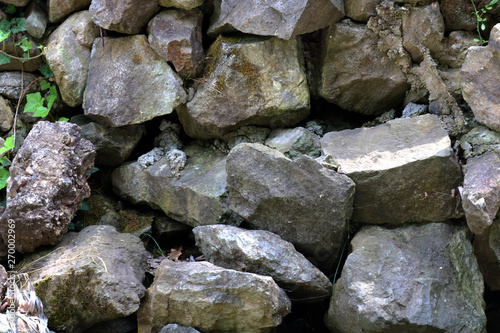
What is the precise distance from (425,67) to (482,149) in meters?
0.77

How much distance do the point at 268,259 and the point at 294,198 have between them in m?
0.44

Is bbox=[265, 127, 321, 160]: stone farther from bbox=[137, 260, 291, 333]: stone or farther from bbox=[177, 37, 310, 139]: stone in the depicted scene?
bbox=[137, 260, 291, 333]: stone

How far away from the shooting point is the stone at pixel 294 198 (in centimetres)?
325

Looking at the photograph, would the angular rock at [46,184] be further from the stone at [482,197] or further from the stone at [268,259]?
the stone at [482,197]

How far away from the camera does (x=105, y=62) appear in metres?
4.05

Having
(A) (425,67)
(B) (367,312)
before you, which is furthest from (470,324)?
(A) (425,67)

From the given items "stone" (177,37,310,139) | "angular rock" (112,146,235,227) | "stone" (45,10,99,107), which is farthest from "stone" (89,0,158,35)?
"angular rock" (112,146,235,227)

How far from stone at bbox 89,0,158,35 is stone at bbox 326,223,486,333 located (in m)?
2.28

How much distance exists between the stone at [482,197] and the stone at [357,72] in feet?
3.55

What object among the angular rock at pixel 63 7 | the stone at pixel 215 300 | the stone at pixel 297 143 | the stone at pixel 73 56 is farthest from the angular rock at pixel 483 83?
the angular rock at pixel 63 7

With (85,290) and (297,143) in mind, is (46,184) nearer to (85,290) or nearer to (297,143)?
(85,290)

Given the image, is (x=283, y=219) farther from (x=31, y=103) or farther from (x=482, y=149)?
(x=31, y=103)

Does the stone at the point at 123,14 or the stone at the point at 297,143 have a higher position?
the stone at the point at 123,14

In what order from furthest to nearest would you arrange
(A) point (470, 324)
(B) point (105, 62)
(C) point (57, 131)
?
(B) point (105, 62) < (C) point (57, 131) < (A) point (470, 324)
